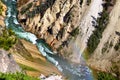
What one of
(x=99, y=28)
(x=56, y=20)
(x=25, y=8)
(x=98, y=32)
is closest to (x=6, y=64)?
(x=98, y=32)

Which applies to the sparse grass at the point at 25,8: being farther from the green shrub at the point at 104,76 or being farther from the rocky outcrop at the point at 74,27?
the green shrub at the point at 104,76

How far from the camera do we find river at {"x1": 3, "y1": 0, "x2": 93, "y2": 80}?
93.2 metres

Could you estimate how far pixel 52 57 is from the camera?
98.8 m

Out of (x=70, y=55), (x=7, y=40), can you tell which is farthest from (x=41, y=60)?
(x=7, y=40)

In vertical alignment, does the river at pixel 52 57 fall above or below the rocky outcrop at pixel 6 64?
above

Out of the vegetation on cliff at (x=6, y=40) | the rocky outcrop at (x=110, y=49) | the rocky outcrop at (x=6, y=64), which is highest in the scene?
the rocky outcrop at (x=110, y=49)

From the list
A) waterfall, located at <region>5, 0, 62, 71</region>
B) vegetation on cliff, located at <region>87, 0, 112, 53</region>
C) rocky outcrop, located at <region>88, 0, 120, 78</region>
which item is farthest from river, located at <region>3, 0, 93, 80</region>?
vegetation on cliff, located at <region>87, 0, 112, 53</region>

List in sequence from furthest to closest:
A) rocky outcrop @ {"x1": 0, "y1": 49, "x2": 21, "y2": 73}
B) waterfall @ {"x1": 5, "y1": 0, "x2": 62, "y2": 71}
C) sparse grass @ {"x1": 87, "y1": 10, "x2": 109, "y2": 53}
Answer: sparse grass @ {"x1": 87, "y1": 10, "x2": 109, "y2": 53}
waterfall @ {"x1": 5, "y1": 0, "x2": 62, "y2": 71}
rocky outcrop @ {"x1": 0, "y1": 49, "x2": 21, "y2": 73}

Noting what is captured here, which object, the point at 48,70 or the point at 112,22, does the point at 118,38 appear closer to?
the point at 112,22

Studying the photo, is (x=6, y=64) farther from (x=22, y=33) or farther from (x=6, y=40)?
(x=22, y=33)

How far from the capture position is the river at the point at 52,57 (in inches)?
3671

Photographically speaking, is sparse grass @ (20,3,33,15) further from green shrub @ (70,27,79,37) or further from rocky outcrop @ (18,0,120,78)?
green shrub @ (70,27,79,37)

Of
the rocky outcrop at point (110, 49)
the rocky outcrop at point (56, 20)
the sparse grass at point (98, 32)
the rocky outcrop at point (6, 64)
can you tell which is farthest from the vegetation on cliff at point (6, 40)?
the sparse grass at point (98, 32)

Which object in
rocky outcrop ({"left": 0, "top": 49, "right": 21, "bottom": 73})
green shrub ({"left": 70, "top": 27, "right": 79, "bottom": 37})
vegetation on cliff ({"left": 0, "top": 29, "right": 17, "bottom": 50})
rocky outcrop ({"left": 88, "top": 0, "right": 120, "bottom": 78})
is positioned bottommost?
rocky outcrop ({"left": 0, "top": 49, "right": 21, "bottom": 73})
